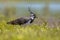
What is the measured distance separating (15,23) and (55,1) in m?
7.97

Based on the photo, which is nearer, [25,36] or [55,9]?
[25,36]

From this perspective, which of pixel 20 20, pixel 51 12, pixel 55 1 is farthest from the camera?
pixel 55 1

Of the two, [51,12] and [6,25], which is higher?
[6,25]

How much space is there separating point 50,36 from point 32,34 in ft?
1.33

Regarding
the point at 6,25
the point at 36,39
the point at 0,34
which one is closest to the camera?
the point at 36,39

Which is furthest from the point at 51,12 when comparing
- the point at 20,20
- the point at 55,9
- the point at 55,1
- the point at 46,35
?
the point at 46,35

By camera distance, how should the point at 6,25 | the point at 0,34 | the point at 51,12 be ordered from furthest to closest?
the point at 51,12 → the point at 6,25 → the point at 0,34

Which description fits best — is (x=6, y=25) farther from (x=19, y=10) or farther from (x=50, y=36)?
(x=19, y=10)

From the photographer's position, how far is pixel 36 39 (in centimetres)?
712

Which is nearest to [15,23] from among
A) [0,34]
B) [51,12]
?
[0,34]

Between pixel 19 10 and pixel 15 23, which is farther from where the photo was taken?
pixel 19 10

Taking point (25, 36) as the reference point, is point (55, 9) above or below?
below

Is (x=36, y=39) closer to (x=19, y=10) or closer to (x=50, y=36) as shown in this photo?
(x=50, y=36)

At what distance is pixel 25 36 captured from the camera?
7.31 meters
